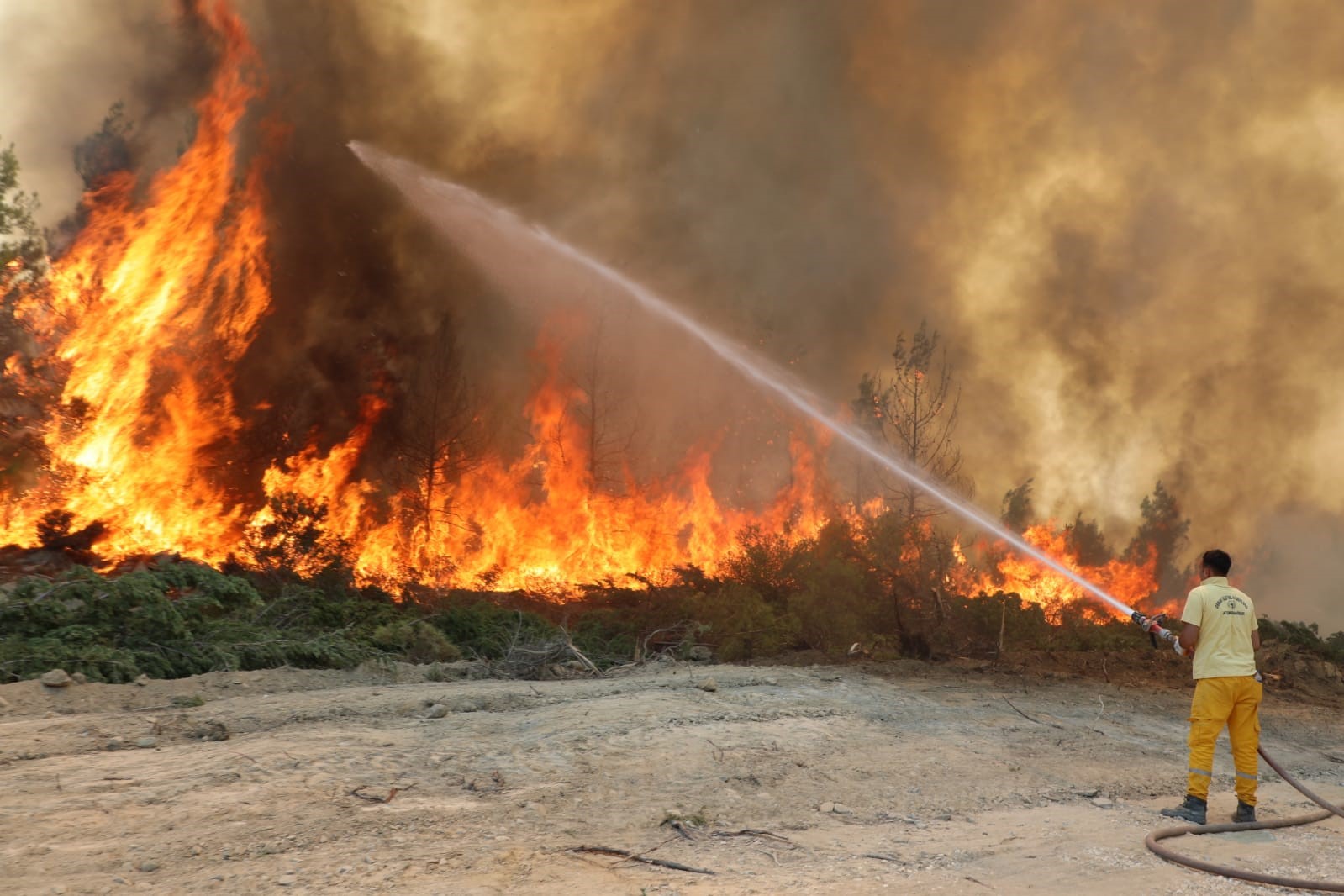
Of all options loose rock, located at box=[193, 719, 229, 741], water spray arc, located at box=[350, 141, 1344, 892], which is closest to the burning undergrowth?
water spray arc, located at box=[350, 141, 1344, 892]

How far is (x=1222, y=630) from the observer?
6.26 m

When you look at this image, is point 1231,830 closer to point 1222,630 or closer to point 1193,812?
point 1193,812

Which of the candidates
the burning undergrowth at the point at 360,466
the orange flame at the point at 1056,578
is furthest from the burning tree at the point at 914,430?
the orange flame at the point at 1056,578

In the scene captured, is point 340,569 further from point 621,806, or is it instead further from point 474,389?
point 621,806

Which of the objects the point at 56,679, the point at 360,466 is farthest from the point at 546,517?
the point at 56,679

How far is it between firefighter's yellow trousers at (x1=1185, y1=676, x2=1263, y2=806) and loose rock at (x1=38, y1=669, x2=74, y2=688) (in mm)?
8142

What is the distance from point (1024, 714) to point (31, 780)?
798 cm

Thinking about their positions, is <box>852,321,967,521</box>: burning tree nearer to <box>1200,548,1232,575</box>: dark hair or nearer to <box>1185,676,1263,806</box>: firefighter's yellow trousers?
<box>1200,548,1232,575</box>: dark hair

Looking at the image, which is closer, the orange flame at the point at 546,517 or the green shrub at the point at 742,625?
the green shrub at the point at 742,625

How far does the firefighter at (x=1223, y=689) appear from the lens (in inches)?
240

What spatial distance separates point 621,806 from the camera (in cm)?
552

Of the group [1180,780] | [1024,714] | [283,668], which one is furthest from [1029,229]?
[283,668]

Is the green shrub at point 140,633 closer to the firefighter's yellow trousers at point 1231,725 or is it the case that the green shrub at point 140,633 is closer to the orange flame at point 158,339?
the orange flame at point 158,339

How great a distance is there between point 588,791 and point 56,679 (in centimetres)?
456
